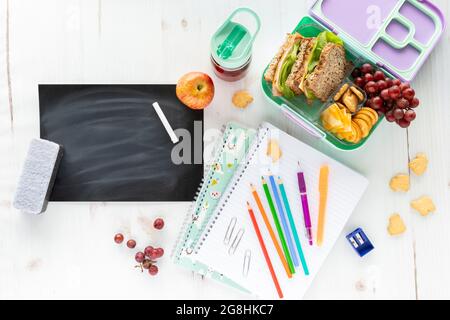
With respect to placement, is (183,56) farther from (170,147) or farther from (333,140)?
(333,140)

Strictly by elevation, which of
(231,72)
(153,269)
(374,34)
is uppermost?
(374,34)

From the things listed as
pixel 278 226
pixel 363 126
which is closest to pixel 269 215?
pixel 278 226

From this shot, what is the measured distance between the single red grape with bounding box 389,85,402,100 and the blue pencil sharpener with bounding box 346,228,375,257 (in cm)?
27

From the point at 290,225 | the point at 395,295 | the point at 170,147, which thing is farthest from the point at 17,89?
the point at 395,295

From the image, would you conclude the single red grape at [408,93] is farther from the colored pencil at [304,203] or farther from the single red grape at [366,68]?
the colored pencil at [304,203]

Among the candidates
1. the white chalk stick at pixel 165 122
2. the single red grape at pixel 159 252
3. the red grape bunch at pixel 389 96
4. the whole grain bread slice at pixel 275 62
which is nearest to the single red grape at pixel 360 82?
the red grape bunch at pixel 389 96

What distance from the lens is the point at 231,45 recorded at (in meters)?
0.84

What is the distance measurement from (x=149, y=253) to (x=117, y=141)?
22cm

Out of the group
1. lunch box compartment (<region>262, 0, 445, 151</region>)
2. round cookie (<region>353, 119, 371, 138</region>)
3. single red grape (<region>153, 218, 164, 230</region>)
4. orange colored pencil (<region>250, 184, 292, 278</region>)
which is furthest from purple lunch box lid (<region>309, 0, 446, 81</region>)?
single red grape (<region>153, 218, 164, 230</region>)

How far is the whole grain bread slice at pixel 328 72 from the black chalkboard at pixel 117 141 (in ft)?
0.75

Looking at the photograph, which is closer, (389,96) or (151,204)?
(389,96)

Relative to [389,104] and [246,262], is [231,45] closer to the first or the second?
[389,104]

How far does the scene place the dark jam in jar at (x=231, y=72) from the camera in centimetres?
84

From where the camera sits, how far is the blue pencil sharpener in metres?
0.91
